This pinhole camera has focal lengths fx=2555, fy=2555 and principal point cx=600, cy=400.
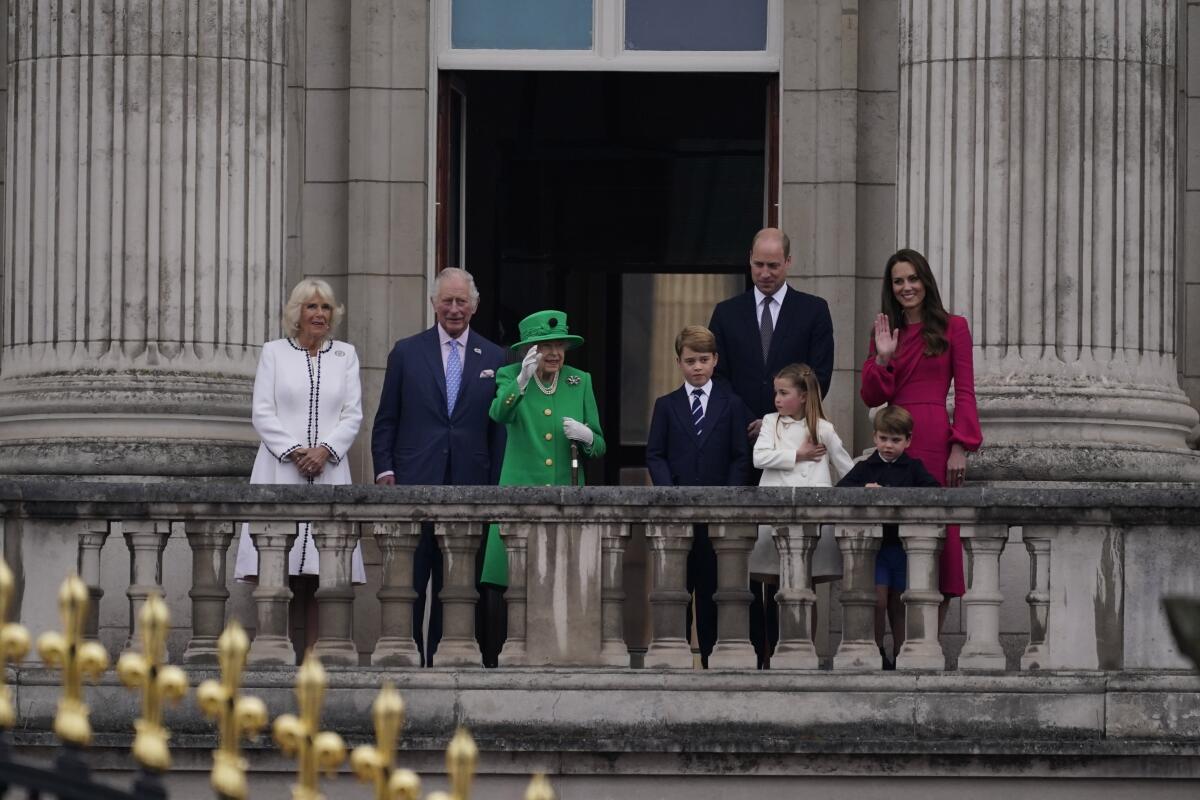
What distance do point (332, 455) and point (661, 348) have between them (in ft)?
20.5

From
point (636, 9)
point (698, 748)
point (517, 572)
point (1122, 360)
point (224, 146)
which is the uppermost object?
point (636, 9)

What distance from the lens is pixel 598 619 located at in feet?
Result: 37.9

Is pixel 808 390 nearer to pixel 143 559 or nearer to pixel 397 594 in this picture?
pixel 397 594

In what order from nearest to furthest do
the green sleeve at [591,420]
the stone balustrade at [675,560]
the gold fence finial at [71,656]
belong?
the gold fence finial at [71,656] < the stone balustrade at [675,560] < the green sleeve at [591,420]

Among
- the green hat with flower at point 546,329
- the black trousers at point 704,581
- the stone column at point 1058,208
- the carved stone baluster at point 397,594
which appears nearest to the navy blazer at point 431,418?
the green hat with flower at point 546,329

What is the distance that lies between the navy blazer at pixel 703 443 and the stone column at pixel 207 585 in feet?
6.67

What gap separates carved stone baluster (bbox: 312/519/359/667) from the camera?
11.4 metres

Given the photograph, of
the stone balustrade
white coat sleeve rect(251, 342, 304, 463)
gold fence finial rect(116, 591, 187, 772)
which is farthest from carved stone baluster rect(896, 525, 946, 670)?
gold fence finial rect(116, 591, 187, 772)

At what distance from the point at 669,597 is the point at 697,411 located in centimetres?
99

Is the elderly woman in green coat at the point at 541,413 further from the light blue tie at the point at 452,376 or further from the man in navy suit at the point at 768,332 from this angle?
the man in navy suit at the point at 768,332

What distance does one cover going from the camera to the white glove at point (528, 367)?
11950mm


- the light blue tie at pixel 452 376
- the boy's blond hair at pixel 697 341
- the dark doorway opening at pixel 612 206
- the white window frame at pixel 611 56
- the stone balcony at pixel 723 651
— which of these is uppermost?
the white window frame at pixel 611 56

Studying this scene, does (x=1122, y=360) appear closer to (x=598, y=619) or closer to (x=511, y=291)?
(x=598, y=619)

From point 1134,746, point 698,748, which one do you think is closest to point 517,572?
point 698,748
